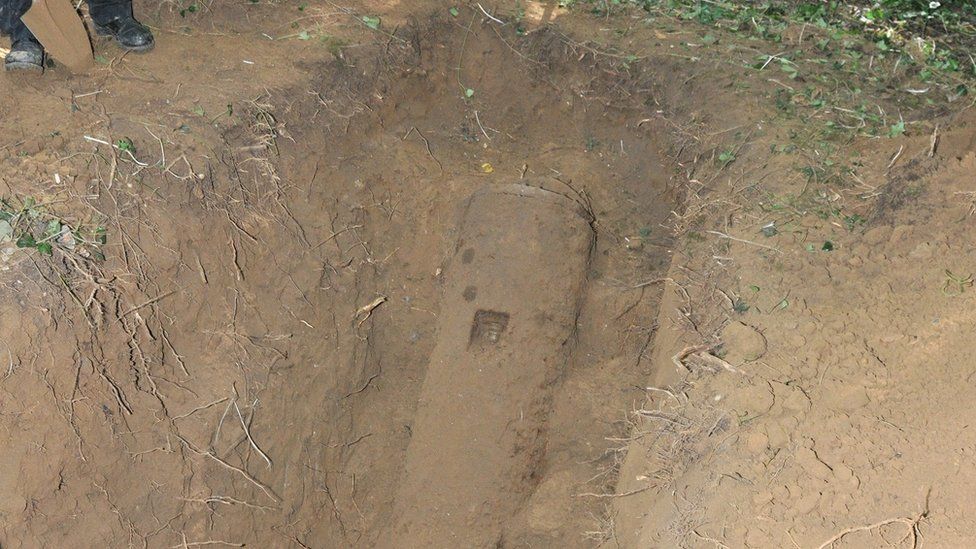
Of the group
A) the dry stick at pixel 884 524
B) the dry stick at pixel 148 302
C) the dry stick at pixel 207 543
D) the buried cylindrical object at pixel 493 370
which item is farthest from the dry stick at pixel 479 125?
the dry stick at pixel 884 524

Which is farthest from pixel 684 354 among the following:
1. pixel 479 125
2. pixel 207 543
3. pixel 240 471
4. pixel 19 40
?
pixel 19 40

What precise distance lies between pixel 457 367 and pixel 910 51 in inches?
140

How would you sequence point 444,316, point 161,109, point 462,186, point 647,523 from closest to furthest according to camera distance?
point 647,523
point 161,109
point 444,316
point 462,186

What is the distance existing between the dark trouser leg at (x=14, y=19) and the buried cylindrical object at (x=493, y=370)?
2.52 metres

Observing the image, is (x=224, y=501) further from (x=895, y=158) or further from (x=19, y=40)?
(x=895, y=158)

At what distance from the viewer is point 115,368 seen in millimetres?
3506

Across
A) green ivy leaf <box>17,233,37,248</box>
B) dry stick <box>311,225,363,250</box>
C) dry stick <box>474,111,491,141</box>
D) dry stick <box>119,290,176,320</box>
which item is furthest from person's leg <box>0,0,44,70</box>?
dry stick <box>474,111,491,141</box>

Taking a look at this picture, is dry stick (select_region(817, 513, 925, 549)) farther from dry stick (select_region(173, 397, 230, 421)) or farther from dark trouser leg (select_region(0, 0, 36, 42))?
dark trouser leg (select_region(0, 0, 36, 42))

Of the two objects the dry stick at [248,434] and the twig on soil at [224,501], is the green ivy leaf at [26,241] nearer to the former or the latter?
the dry stick at [248,434]

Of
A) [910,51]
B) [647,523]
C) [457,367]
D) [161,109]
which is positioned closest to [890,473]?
[647,523]

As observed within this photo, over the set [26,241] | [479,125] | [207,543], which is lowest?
[207,543]

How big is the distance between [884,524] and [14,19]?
15.1ft

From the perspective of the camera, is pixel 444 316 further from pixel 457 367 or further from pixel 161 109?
pixel 161 109

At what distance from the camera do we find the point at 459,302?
14.2 feet
